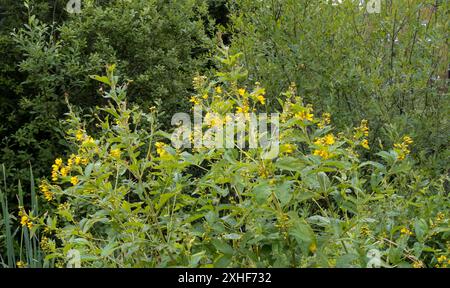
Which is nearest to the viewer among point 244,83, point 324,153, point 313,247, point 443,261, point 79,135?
point 313,247

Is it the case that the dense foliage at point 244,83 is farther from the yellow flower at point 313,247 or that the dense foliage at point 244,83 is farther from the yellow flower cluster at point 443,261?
Answer: the yellow flower at point 313,247

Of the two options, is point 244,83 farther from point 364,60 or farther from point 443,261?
point 443,261

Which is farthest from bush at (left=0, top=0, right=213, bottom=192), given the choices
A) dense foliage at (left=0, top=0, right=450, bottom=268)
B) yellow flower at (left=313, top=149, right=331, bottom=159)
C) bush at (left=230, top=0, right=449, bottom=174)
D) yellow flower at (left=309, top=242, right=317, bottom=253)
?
yellow flower at (left=309, top=242, right=317, bottom=253)

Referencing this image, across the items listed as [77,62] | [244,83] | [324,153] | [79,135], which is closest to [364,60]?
[244,83]

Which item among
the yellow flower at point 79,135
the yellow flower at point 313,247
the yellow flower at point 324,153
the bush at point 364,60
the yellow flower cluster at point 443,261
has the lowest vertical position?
the yellow flower cluster at point 443,261

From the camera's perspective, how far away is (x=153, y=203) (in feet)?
8.01

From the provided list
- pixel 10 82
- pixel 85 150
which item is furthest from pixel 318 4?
pixel 85 150

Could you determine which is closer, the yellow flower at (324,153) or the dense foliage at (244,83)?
the yellow flower at (324,153)

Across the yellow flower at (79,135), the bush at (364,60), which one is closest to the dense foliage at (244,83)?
the bush at (364,60)

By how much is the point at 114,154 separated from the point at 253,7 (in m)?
2.90

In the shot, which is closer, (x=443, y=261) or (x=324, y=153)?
(x=324, y=153)

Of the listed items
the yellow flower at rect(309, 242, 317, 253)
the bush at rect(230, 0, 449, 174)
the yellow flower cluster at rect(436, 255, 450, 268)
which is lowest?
the yellow flower cluster at rect(436, 255, 450, 268)

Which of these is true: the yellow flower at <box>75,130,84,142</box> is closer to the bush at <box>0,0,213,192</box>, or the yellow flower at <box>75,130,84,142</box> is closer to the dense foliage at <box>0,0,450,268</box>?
the dense foliage at <box>0,0,450,268</box>
